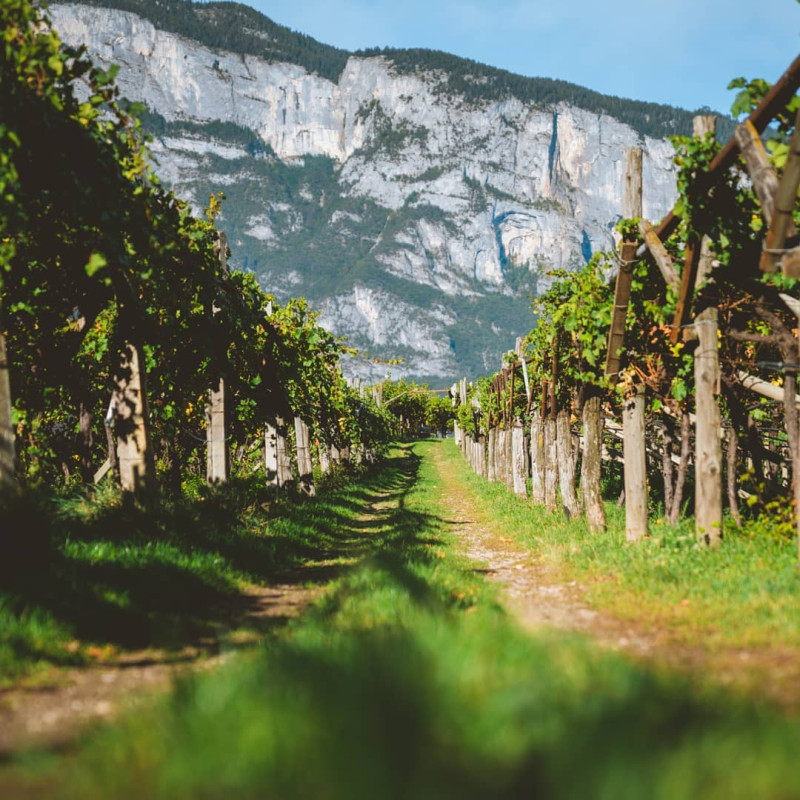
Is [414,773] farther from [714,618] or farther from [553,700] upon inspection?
[714,618]

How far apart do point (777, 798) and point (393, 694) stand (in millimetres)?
1186

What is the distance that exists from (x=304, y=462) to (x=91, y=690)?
12.4 m

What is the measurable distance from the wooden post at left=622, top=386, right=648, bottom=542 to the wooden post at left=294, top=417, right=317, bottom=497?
8331 mm

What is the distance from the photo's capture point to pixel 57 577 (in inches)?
191

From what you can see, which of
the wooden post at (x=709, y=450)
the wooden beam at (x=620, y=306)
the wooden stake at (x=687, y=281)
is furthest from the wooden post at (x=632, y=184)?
the wooden post at (x=709, y=450)

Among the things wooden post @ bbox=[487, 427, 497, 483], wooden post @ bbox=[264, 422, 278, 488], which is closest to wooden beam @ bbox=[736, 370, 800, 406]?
wooden post @ bbox=[264, 422, 278, 488]

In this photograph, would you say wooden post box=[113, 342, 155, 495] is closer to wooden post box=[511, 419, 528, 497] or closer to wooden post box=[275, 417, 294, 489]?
wooden post box=[275, 417, 294, 489]

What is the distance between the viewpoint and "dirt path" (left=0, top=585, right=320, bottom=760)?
286 centimetres

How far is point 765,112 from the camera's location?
5336 millimetres

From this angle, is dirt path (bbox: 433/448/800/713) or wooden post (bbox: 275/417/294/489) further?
wooden post (bbox: 275/417/294/489)

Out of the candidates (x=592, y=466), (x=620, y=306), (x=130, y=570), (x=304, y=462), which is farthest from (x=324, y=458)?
(x=130, y=570)

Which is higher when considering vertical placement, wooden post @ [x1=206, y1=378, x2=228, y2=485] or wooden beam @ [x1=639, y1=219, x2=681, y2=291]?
wooden beam @ [x1=639, y1=219, x2=681, y2=291]

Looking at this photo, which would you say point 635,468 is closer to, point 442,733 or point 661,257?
point 661,257

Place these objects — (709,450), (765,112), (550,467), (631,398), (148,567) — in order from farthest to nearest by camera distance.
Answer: (550,467)
(631,398)
(709,450)
(148,567)
(765,112)
